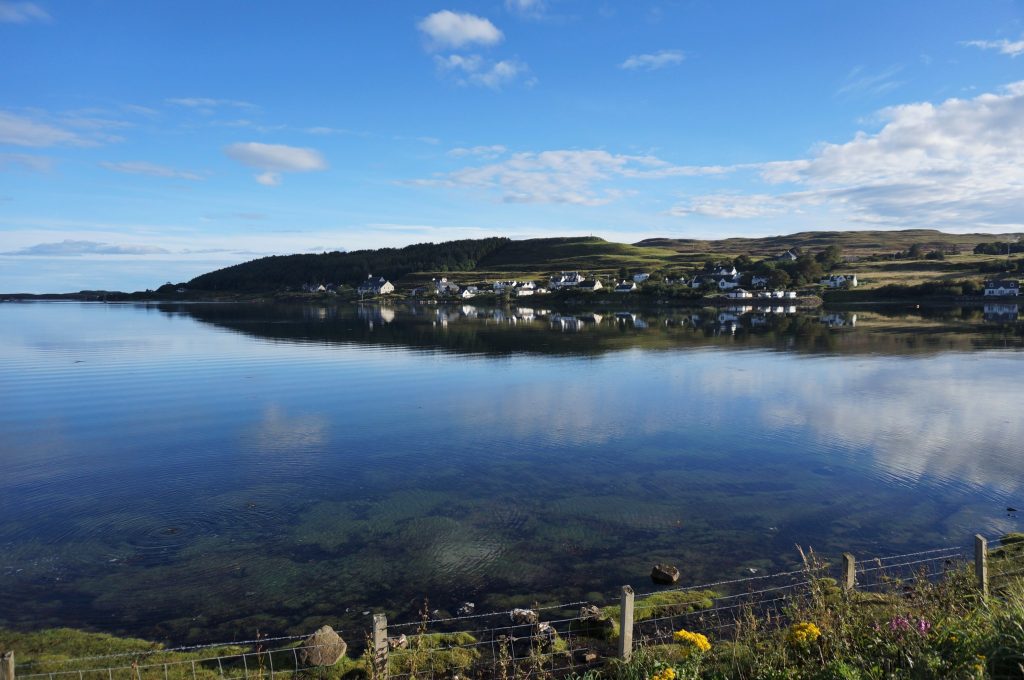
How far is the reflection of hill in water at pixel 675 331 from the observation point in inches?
2432

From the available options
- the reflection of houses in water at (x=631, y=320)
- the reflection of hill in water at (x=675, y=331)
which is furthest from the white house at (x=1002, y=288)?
the reflection of houses in water at (x=631, y=320)

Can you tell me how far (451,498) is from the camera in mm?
20234

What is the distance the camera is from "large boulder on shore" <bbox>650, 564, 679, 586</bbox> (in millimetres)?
14531

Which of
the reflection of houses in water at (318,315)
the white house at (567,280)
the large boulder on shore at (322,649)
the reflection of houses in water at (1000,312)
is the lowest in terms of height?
the reflection of houses in water at (1000,312)

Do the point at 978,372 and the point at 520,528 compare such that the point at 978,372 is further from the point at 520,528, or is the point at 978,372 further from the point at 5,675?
the point at 5,675

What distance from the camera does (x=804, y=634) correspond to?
9.30m

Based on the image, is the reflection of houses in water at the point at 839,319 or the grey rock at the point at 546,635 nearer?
the grey rock at the point at 546,635

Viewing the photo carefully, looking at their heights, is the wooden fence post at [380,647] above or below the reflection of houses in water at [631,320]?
above

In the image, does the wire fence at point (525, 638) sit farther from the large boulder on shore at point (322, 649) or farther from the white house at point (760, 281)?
the white house at point (760, 281)

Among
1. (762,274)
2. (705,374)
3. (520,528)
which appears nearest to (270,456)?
(520,528)

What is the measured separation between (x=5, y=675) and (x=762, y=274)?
164153 millimetres

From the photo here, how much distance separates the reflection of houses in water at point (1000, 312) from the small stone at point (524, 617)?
9260 cm

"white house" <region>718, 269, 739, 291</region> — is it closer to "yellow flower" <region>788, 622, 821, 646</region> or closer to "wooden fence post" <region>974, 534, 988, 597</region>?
"wooden fence post" <region>974, 534, 988, 597</region>

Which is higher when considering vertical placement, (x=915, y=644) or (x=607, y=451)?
(x=915, y=644)
